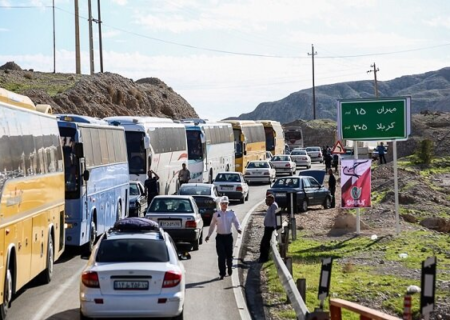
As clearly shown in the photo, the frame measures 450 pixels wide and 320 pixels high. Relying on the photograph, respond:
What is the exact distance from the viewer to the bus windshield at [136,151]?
121 ft

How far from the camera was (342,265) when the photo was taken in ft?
71.0

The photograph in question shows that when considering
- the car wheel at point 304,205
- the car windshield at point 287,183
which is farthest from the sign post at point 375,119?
the car windshield at point 287,183

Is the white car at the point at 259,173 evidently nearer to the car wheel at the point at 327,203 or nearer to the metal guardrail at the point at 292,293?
the car wheel at the point at 327,203

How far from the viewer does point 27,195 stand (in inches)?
637

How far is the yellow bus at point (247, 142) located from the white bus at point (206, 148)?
489 cm

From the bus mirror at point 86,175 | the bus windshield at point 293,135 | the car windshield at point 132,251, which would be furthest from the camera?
the bus windshield at point 293,135

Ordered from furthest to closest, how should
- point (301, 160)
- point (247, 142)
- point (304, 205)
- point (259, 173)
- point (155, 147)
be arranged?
point (301, 160) < point (247, 142) < point (259, 173) < point (155, 147) < point (304, 205)

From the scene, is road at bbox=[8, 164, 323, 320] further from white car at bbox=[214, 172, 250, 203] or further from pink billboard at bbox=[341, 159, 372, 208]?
white car at bbox=[214, 172, 250, 203]

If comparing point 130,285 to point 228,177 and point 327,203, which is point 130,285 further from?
point 228,177

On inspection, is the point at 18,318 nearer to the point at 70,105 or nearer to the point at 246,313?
the point at 246,313

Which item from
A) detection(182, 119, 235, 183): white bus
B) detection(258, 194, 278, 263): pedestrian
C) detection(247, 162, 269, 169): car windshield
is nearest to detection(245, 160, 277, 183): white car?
detection(247, 162, 269, 169): car windshield

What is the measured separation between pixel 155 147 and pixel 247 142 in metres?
27.8

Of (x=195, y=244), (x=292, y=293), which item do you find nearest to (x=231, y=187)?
(x=195, y=244)

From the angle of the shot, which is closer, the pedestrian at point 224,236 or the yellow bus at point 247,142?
the pedestrian at point 224,236
